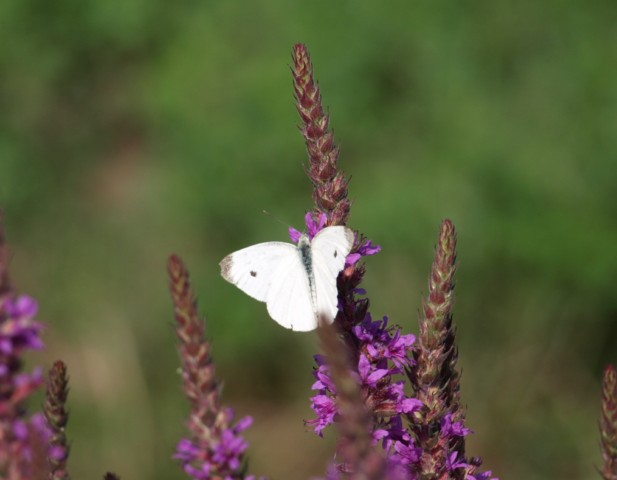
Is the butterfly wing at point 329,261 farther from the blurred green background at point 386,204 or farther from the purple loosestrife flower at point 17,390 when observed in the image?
the blurred green background at point 386,204

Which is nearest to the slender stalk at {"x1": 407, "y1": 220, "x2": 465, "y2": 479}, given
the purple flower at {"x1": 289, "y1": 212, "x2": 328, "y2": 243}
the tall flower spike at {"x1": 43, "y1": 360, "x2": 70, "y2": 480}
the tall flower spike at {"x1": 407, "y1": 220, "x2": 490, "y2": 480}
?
the tall flower spike at {"x1": 407, "y1": 220, "x2": 490, "y2": 480}

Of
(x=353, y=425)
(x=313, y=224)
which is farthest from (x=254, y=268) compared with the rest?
(x=353, y=425)

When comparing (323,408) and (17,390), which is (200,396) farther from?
A: (323,408)

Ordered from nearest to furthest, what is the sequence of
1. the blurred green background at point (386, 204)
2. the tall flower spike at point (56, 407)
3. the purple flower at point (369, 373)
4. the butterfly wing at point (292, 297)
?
the tall flower spike at point (56, 407), the purple flower at point (369, 373), the butterfly wing at point (292, 297), the blurred green background at point (386, 204)

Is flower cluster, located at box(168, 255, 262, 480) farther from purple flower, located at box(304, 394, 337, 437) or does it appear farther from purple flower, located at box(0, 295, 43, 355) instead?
purple flower, located at box(304, 394, 337, 437)

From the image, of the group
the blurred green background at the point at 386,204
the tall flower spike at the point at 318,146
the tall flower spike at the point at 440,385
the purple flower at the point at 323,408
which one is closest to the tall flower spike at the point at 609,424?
the tall flower spike at the point at 440,385
